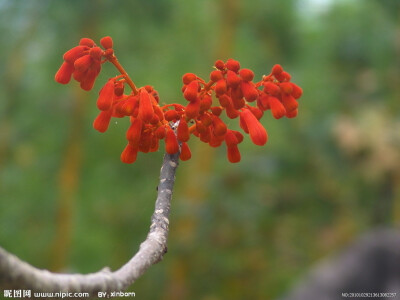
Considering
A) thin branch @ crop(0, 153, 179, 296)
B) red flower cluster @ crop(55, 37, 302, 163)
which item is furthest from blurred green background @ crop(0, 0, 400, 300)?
thin branch @ crop(0, 153, 179, 296)

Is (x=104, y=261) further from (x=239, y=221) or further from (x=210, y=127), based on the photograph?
(x=210, y=127)

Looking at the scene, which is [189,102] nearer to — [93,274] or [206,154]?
[93,274]

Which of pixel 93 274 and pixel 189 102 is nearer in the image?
pixel 93 274

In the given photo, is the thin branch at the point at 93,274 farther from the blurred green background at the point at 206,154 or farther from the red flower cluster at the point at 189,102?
the blurred green background at the point at 206,154

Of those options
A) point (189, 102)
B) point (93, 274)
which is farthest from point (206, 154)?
point (93, 274)

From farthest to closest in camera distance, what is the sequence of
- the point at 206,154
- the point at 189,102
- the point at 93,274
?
the point at 206,154 < the point at 189,102 < the point at 93,274

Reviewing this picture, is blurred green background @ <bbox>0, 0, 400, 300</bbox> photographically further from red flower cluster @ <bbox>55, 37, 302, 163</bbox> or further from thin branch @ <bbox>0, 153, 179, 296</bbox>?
thin branch @ <bbox>0, 153, 179, 296</bbox>

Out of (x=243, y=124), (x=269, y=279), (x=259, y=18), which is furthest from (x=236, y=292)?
(x=243, y=124)
